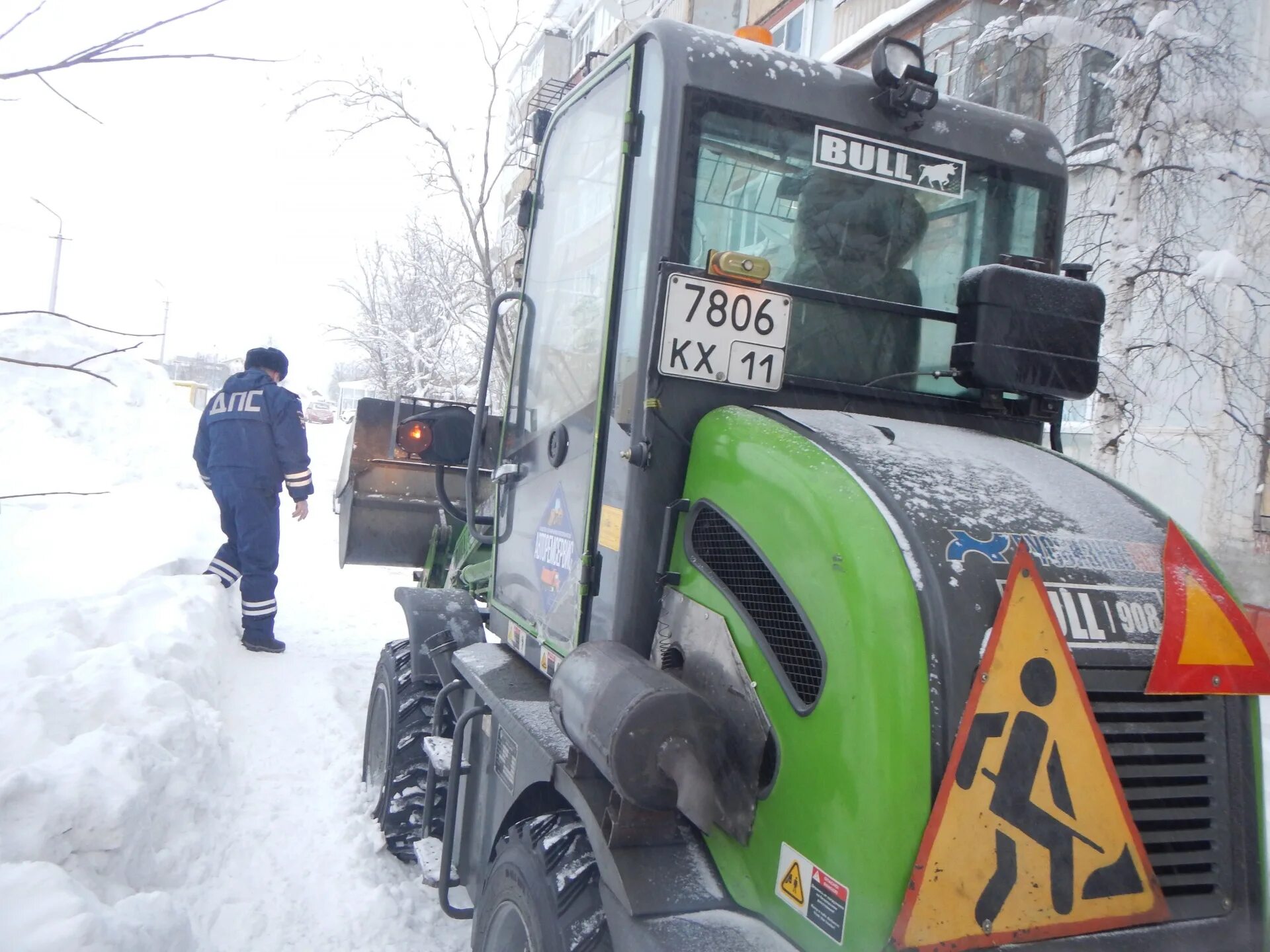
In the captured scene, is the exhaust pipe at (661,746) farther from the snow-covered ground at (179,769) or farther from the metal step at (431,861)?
the snow-covered ground at (179,769)

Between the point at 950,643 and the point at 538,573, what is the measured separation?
1.71 m

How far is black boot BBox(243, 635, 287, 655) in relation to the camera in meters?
6.32

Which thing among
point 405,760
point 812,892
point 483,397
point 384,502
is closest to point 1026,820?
point 812,892

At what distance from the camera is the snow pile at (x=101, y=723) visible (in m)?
2.92

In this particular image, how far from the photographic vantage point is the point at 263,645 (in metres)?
6.32

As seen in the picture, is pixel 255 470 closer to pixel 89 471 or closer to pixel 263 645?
pixel 263 645

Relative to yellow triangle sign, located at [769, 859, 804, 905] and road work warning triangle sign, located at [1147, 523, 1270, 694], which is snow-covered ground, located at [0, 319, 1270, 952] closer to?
yellow triangle sign, located at [769, 859, 804, 905]

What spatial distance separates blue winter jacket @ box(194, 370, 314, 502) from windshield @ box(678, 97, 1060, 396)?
14.5ft

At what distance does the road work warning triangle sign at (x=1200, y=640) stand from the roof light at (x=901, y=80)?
131 cm

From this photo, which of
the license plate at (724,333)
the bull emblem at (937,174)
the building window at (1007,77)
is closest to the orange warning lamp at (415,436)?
the license plate at (724,333)

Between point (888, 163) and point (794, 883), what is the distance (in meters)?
1.88

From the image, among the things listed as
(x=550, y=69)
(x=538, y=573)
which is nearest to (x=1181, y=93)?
(x=538, y=573)

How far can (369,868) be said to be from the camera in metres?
3.83

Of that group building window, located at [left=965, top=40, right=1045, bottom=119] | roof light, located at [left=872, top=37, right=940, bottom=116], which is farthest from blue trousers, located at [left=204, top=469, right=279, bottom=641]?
building window, located at [left=965, top=40, right=1045, bottom=119]
